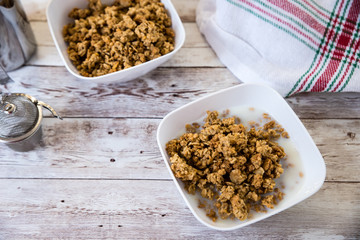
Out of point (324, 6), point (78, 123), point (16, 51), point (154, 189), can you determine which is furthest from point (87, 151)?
point (324, 6)

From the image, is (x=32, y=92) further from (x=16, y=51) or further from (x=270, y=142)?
(x=270, y=142)

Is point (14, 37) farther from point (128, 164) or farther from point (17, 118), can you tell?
point (128, 164)

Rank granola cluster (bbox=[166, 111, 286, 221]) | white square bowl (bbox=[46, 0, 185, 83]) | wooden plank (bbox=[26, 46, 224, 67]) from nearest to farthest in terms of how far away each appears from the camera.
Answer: granola cluster (bbox=[166, 111, 286, 221])
white square bowl (bbox=[46, 0, 185, 83])
wooden plank (bbox=[26, 46, 224, 67])

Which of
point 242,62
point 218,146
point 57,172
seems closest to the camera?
point 218,146

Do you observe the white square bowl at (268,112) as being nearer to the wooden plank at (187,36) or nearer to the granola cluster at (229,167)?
the granola cluster at (229,167)

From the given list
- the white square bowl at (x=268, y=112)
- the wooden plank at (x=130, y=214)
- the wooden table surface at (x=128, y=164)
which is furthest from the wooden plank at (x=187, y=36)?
the wooden plank at (x=130, y=214)

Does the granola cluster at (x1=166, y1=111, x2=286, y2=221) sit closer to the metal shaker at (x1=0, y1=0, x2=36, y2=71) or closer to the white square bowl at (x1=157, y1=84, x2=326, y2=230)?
the white square bowl at (x1=157, y1=84, x2=326, y2=230)

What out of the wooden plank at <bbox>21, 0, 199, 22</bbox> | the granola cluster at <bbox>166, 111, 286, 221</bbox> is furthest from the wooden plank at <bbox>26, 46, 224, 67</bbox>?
the granola cluster at <bbox>166, 111, 286, 221</bbox>
